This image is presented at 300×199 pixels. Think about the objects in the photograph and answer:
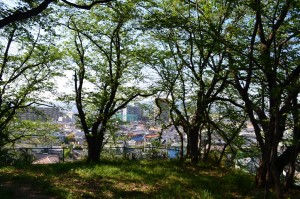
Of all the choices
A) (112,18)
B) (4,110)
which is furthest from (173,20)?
(4,110)

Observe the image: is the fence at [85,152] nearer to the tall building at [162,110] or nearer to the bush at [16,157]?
the bush at [16,157]

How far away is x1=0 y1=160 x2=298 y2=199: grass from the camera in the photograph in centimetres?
701

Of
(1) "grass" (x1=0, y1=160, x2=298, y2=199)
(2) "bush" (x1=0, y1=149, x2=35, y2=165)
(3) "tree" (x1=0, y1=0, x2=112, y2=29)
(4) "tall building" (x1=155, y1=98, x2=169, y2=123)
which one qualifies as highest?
(3) "tree" (x1=0, y1=0, x2=112, y2=29)

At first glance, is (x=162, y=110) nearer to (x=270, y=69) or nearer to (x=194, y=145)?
(x=194, y=145)

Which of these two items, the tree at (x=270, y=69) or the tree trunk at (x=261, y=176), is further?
the tree trunk at (x=261, y=176)

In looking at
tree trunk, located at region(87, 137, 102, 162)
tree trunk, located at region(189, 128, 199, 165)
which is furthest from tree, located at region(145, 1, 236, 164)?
tree trunk, located at region(87, 137, 102, 162)

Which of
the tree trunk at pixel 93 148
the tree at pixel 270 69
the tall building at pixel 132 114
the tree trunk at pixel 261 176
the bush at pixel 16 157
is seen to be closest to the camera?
the tree at pixel 270 69

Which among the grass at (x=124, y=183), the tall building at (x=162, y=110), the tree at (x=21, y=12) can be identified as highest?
the tree at (x=21, y=12)

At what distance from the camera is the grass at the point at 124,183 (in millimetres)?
7012

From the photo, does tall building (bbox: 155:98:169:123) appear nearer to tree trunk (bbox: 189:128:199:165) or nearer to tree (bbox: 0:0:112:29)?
tree trunk (bbox: 189:128:199:165)

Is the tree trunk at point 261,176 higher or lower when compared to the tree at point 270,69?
lower

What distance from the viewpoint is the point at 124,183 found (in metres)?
8.25

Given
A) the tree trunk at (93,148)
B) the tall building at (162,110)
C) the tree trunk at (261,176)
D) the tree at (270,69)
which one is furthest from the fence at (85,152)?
the tree at (270,69)

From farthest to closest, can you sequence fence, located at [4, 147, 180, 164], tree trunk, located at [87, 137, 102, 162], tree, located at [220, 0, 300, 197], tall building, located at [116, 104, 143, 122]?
tall building, located at [116, 104, 143, 122], fence, located at [4, 147, 180, 164], tree trunk, located at [87, 137, 102, 162], tree, located at [220, 0, 300, 197]
